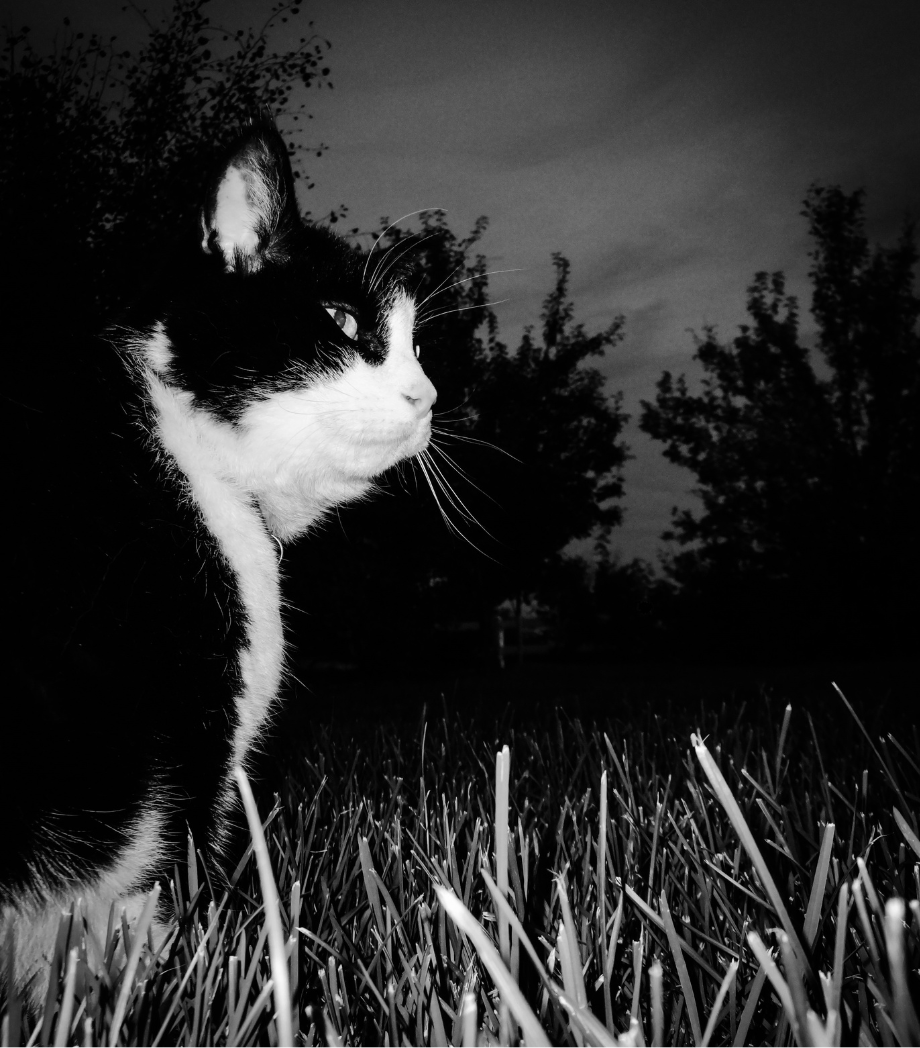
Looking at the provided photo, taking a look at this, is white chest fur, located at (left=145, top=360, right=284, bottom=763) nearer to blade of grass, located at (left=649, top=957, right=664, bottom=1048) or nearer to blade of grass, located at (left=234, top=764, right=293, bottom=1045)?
blade of grass, located at (left=234, top=764, right=293, bottom=1045)

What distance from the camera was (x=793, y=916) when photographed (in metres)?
1.11

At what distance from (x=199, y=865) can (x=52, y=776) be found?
1.24ft

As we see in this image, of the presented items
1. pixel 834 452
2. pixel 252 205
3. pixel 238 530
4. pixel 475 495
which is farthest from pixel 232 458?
pixel 834 452

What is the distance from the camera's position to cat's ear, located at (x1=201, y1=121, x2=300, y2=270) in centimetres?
154

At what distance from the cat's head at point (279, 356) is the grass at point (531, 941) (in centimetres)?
77

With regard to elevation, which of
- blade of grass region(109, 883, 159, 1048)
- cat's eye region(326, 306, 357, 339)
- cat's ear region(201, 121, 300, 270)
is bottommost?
blade of grass region(109, 883, 159, 1048)

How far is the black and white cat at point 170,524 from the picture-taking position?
1006 mm

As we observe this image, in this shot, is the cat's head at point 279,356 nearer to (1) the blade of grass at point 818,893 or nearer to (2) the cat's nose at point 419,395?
(2) the cat's nose at point 419,395

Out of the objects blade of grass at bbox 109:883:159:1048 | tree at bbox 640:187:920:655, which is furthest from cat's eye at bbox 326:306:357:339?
tree at bbox 640:187:920:655

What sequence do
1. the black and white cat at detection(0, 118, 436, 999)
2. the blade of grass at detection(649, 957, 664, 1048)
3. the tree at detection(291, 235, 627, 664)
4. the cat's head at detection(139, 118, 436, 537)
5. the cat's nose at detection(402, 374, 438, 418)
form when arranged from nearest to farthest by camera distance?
the blade of grass at detection(649, 957, 664, 1048), the black and white cat at detection(0, 118, 436, 999), the cat's head at detection(139, 118, 436, 537), the cat's nose at detection(402, 374, 438, 418), the tree at detection(291, 235, 627, 664)

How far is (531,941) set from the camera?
3.16ft

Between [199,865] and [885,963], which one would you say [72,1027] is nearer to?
[199,865]

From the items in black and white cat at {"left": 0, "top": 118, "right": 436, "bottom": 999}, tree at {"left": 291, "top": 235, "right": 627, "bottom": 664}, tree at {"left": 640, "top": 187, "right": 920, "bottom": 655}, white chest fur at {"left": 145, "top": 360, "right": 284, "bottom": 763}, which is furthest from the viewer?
tree at {"left": 640, "top": 187, "right": 920, "bottom": 655}

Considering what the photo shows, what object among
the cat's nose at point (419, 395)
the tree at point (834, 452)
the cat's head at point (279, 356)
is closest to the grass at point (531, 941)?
the cat's head at point (279, 356)
